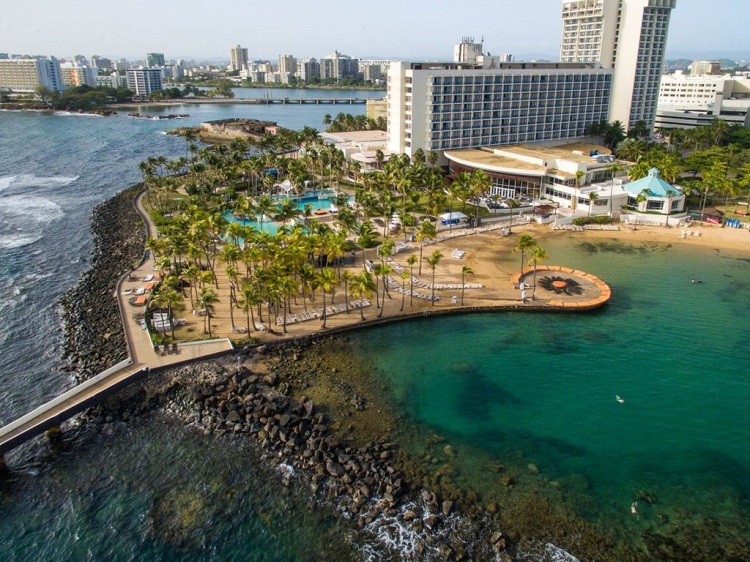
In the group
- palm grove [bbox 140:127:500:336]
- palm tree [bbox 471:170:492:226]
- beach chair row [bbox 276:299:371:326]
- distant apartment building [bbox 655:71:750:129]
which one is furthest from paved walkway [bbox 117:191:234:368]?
distant apartment building [bbox 655:71:750:129]

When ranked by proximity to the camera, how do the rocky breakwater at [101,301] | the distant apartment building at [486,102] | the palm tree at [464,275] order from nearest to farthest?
the rocky breakwater at [101,301] < the palm tree at [464,275] < the distant apartment building at [486,102]

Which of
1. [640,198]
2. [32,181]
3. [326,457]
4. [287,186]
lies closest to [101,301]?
[326,457]

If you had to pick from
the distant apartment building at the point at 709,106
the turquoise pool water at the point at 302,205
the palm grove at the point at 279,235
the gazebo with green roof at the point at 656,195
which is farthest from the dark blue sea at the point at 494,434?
the distant apartment building at the point at 709,106

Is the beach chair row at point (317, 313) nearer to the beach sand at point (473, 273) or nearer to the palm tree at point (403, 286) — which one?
the beach sand at point (473, 273)

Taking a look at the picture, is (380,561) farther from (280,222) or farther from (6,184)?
(6,184)

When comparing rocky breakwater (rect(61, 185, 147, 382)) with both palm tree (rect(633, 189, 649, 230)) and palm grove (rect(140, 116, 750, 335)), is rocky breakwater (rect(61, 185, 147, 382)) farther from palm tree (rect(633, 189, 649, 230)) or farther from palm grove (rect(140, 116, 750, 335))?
palm tree (rect(633, 189, 649, 230))
